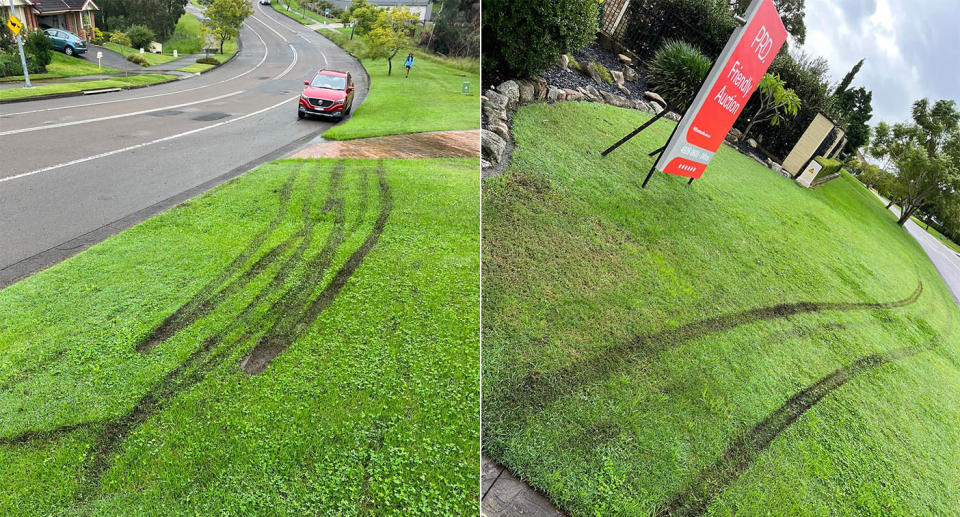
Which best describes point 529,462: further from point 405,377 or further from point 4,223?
point 4,223

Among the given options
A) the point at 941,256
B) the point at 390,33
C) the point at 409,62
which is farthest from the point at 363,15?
the point at 941,256

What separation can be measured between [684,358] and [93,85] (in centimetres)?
1114

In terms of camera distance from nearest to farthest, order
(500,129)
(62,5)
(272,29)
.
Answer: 1. (62,5)
2. (500,129)
3. (272,29)

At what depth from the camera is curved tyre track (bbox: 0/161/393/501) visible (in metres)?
2.79

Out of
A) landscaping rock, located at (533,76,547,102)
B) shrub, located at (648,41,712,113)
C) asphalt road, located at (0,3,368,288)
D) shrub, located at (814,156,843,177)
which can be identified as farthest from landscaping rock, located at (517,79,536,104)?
shrub, located at (814,156,843,177)

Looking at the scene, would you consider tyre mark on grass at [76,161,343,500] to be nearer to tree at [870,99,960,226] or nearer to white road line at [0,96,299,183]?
white road line at [0,96,299,183]

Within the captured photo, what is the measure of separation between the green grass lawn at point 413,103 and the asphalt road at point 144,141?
17.8 inches

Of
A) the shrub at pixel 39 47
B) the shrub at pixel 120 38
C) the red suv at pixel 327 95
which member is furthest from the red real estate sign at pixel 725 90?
the shrub at pixel 39 47

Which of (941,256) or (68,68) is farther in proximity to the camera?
(941,256)

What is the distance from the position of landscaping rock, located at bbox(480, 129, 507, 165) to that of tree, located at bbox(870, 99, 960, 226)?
23874 mm

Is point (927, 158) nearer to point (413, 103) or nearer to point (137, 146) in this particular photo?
point (413, 103)

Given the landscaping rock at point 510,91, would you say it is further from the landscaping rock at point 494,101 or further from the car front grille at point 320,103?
the car front grille at point 320,103

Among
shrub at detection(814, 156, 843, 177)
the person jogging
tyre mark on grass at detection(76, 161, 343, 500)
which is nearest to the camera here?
tyre mark on grass at detection(76, 161, 343, 500)

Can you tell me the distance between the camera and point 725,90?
6.93m
